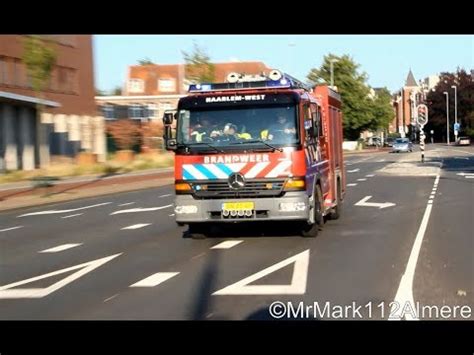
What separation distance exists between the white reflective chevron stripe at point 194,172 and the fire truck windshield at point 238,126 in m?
0.38

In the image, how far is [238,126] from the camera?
11891 mm

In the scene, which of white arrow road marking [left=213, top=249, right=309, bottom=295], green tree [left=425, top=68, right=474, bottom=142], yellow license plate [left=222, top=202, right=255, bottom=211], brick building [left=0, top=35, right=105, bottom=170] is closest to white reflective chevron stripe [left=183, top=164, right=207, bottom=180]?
yellow license plate [left=222, top=202, right=255, bottom=211]

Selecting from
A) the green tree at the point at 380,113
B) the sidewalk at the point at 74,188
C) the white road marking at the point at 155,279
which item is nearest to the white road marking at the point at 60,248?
the white road marking at the point at 155,279

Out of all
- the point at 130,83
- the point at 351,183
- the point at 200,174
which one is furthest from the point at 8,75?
the point at 130,83

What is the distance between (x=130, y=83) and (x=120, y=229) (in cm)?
7117

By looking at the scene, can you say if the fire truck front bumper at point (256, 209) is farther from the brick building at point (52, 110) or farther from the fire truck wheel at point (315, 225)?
the brick building at point (52, 110)

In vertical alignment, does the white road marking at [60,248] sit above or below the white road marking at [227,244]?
below

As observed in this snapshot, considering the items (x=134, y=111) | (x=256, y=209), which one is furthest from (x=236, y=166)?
(x=134, y=111)

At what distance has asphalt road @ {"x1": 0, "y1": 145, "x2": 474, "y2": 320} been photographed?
24.2ft

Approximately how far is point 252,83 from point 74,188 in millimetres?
18389

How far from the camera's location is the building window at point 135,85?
82.8m

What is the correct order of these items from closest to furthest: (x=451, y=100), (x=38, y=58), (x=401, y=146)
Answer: (x=38, y=58) → (x=401, y=146) → (x=451, y=100)

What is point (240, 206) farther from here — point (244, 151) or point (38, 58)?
point (38, 58)

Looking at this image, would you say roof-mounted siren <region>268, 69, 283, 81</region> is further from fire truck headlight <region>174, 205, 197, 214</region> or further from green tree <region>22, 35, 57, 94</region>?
green tree <region>22, 35, 57, 94</region>
